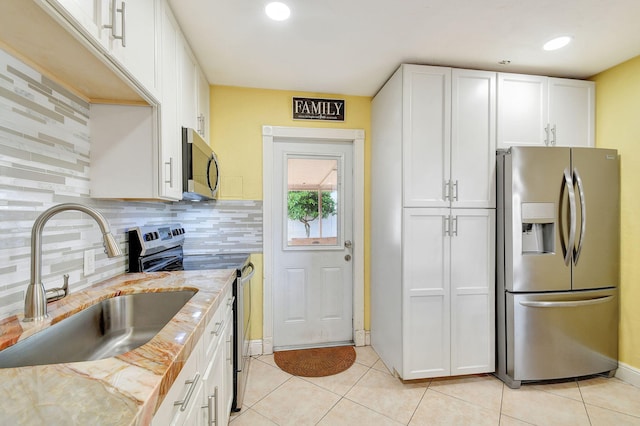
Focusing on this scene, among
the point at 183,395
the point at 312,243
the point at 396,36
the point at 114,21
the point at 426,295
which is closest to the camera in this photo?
the point at 183,395

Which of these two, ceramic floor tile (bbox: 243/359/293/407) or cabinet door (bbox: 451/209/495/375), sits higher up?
cabinet door (bbox: 451/209/495/375)

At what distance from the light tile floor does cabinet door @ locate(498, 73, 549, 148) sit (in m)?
1.81

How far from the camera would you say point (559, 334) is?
2043 millimetres

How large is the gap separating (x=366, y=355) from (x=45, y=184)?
2.49m

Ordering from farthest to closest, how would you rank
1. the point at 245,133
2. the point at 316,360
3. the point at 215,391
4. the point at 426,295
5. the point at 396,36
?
1. the point at 245,133
2. the point at 316,360
3. the point at 426,295
4. the point at 396,36
5. the point at 215,391

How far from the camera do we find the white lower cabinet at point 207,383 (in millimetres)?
786

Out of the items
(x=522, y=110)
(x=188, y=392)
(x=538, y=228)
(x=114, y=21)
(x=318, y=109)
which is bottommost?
(x=188, y=392)

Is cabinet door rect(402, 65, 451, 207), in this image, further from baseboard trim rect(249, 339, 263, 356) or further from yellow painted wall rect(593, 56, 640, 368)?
baseboard trim rect(249, 339, 263, 356)

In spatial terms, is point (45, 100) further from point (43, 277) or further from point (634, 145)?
point (634, 145)

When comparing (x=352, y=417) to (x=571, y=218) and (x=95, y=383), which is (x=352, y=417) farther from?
(x=571, y=218)

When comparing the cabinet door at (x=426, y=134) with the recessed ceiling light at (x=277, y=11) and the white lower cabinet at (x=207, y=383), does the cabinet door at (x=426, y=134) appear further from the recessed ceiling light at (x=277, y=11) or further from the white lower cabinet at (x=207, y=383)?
the white lower cabinet at (x=207, y=383)

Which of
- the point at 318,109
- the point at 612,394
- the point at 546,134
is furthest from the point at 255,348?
the point at 546,134

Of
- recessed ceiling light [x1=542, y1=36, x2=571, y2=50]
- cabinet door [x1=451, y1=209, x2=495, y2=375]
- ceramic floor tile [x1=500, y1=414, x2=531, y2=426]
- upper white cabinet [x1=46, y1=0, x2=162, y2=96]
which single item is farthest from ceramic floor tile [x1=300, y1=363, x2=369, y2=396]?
recessed ceiling light [x1=542, y1=36, x2=571, y2=50]

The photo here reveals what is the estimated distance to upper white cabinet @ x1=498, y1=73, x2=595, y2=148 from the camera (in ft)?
7.09
